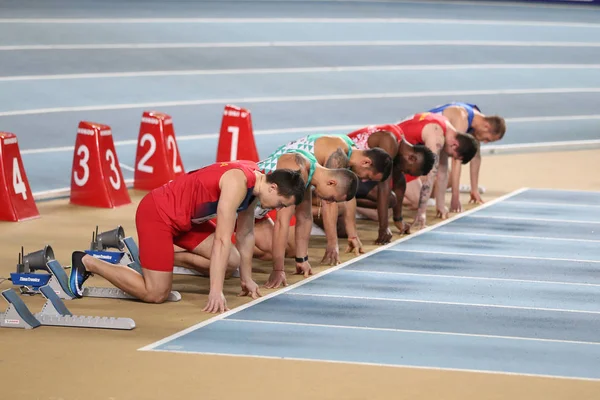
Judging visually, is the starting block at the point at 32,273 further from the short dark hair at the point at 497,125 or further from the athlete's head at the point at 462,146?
the short dark hair at the point at 497,125

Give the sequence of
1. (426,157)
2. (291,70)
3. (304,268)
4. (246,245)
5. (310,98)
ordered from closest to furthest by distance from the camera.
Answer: (246,245) < (304,268) < (426,157) < (310,98) < (291,70)

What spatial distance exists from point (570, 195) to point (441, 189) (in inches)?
72.9

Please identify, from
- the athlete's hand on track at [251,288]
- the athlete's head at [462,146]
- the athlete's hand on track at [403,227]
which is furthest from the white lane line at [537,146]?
the athlete's hand on track at [251,288]

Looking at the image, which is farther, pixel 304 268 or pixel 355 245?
pixel 355 245

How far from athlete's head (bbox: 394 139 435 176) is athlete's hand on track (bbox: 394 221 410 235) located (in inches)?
24.6

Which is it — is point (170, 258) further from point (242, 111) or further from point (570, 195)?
point (570, 195)

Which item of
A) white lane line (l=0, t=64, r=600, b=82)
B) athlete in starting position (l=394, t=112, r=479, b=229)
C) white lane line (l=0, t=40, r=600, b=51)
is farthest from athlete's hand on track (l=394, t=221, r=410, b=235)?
white lane line (l=0, t=40, r=600, b=51)

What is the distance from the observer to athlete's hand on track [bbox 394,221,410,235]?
363 inches

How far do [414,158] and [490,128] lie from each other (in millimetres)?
1599

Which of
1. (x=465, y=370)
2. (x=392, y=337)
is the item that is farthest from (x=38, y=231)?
(x=465, y=370)

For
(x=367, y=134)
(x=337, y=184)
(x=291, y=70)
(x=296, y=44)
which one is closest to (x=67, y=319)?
(x=337, y=184)

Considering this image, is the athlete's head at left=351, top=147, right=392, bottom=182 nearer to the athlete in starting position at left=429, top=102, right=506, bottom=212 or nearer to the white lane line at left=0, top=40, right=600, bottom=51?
the athlete in starting position at left=429, top=102, right=506, bottom=212

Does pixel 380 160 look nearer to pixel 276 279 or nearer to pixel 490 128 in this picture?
pixel 276 279

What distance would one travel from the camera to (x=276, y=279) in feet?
24.3
